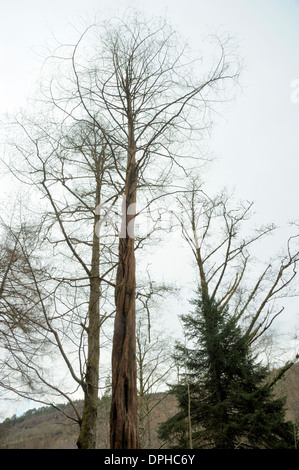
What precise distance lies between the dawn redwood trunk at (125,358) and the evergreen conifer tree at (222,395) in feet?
14.0

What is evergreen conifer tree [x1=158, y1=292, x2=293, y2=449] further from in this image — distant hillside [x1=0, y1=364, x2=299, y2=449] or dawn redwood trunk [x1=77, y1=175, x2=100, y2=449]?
dawn redwood trunk [x1=77, y1=175, x2=100, y2=449]

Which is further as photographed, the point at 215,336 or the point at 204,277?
the point at 204,277

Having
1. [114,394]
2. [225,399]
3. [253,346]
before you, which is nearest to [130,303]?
[114,394]

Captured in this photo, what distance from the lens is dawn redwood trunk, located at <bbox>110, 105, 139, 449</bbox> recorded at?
1.67 m

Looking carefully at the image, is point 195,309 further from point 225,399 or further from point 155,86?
point 155,86

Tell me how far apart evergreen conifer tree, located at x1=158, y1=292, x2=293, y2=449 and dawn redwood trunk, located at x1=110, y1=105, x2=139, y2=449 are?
4.26m

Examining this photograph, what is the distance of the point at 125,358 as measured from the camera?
1847 mm

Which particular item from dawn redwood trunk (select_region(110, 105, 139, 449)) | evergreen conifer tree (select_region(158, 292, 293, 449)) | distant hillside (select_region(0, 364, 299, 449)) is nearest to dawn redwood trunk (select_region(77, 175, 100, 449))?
dawn redwood trunk (select_region(110, 105, 139, 449))

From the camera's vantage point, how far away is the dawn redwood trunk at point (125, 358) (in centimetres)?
167

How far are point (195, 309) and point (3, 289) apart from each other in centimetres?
508

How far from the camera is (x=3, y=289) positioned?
5.57 m

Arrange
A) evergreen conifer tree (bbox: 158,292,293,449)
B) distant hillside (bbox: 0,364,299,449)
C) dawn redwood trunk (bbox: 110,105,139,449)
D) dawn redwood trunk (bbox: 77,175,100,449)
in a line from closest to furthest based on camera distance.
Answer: dawn redwood trunk (bbox: 110,105,139,449) < dawn redwood trunk (bbox: 77,175,100,449) < evergreen conifer tree (bbox: 158,292,293,449) < distant hillside (bbox: 0,364,299,449)

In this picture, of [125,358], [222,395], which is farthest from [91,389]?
[222,395]

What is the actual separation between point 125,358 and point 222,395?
18.8ft
